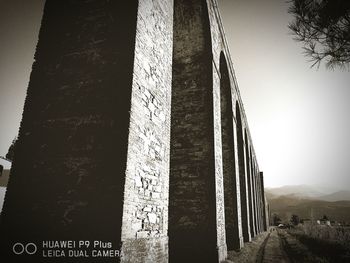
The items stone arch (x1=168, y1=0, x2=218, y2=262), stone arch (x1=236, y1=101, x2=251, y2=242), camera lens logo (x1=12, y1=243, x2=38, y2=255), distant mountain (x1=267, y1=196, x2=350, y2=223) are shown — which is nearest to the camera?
camera lens logo (x1=12, y1=243, x2=38, y2=255)

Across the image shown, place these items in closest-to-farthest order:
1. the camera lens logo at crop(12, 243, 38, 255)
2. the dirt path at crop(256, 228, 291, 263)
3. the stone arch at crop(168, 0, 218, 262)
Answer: the camera lens logo at crop(12, 243, 38, 255) → the stone arch at crop(168, 0, 218, 262) → the dirt path at crop(256, 228, 291, 263)

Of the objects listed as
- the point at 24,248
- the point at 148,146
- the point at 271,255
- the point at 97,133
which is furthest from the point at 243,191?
the point at 24,248

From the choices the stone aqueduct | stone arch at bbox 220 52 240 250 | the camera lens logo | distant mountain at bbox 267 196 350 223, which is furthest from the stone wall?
distant mountain at bbox 267 196 350 223

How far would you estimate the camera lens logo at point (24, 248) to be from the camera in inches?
99.6

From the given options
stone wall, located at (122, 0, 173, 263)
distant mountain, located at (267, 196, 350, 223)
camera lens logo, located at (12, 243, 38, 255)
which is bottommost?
distant mountain, located at (267, 196, 350, 223)

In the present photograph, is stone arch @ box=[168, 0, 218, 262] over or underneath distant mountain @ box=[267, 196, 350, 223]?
over

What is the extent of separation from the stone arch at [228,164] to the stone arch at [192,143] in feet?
9.13

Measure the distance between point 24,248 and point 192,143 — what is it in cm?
447

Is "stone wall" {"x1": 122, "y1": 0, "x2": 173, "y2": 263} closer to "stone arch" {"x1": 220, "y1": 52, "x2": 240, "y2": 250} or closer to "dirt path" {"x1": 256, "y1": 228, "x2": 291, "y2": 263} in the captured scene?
"dirt path" {"x1": 256, "y1": 228, "x2": 291, "y2": 263}

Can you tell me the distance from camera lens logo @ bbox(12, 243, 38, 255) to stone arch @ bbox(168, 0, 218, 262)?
375cm

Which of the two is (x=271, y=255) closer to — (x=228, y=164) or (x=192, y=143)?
(x=228, y=164)

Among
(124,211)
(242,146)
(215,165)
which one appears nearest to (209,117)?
(215,165)

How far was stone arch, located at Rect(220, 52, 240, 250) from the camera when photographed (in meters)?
8.41

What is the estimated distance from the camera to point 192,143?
6.36m
